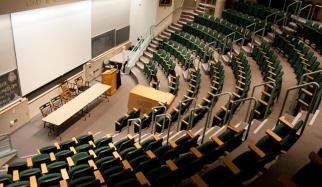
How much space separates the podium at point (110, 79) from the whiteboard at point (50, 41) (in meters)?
0.93

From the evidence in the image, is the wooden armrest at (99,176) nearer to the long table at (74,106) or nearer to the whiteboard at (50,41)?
the long table at (74,106)

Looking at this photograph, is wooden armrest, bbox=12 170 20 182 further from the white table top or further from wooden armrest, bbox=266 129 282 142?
wooden armrest, bbox=266 129 282 142

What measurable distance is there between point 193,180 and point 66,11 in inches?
267

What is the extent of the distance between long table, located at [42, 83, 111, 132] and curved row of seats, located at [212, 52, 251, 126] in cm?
348

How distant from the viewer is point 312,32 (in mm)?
8633

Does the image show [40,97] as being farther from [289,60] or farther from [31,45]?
[289,60]

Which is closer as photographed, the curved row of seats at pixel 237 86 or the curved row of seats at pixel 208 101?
the curved row of seats at pixel 237 86

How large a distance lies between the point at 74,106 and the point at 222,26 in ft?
17.7

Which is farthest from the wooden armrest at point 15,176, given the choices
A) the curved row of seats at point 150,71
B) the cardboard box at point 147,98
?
the curved row of seats at point 150,71

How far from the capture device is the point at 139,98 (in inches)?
310

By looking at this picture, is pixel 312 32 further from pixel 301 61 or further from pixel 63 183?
pixel 63 183

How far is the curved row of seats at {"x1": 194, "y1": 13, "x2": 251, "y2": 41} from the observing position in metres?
9.89

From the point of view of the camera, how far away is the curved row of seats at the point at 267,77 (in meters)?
5.61

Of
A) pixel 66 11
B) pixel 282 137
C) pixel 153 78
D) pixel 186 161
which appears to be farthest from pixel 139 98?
pixel 282 137
